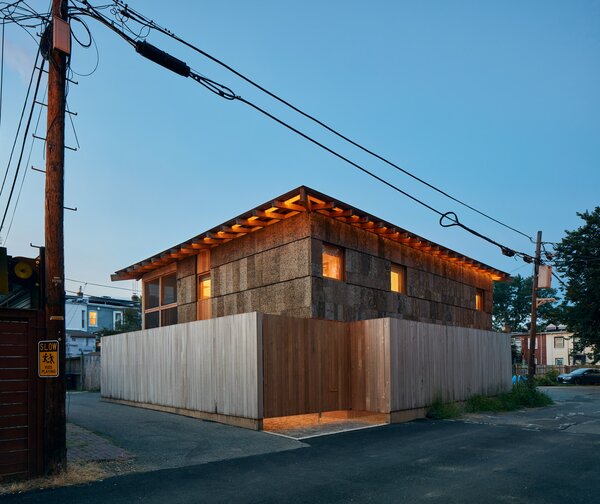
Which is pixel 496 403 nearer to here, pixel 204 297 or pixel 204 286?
pixel 204 297

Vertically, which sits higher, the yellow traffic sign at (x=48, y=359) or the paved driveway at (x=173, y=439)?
the yellow traffic sign at (x=48, y=359)

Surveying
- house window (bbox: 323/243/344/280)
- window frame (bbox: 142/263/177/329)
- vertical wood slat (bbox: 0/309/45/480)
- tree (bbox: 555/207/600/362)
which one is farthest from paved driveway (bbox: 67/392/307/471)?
tree (bbox: 555/207/600/362)

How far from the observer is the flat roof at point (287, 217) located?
14.9 m

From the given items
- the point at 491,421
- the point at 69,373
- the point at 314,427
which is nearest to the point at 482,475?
the point at 314,427

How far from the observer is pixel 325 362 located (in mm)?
14273

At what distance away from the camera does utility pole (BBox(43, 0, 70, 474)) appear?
26.8 feet

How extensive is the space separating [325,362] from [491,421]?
4865mm

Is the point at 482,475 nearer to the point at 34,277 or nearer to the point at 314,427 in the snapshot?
the point at 314,427

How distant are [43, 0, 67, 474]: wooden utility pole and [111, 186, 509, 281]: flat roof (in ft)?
22.5

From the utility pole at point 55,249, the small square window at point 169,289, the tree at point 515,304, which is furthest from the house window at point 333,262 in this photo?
the tree at point 515,304

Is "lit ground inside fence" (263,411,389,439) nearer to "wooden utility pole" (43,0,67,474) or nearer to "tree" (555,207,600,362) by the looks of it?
"wooden utility pole" (43,0,67,474)

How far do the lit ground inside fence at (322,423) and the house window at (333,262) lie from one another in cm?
402

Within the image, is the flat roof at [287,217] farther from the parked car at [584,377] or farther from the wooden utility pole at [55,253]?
the parked car at [584,377]

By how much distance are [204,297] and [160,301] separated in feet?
10.7
